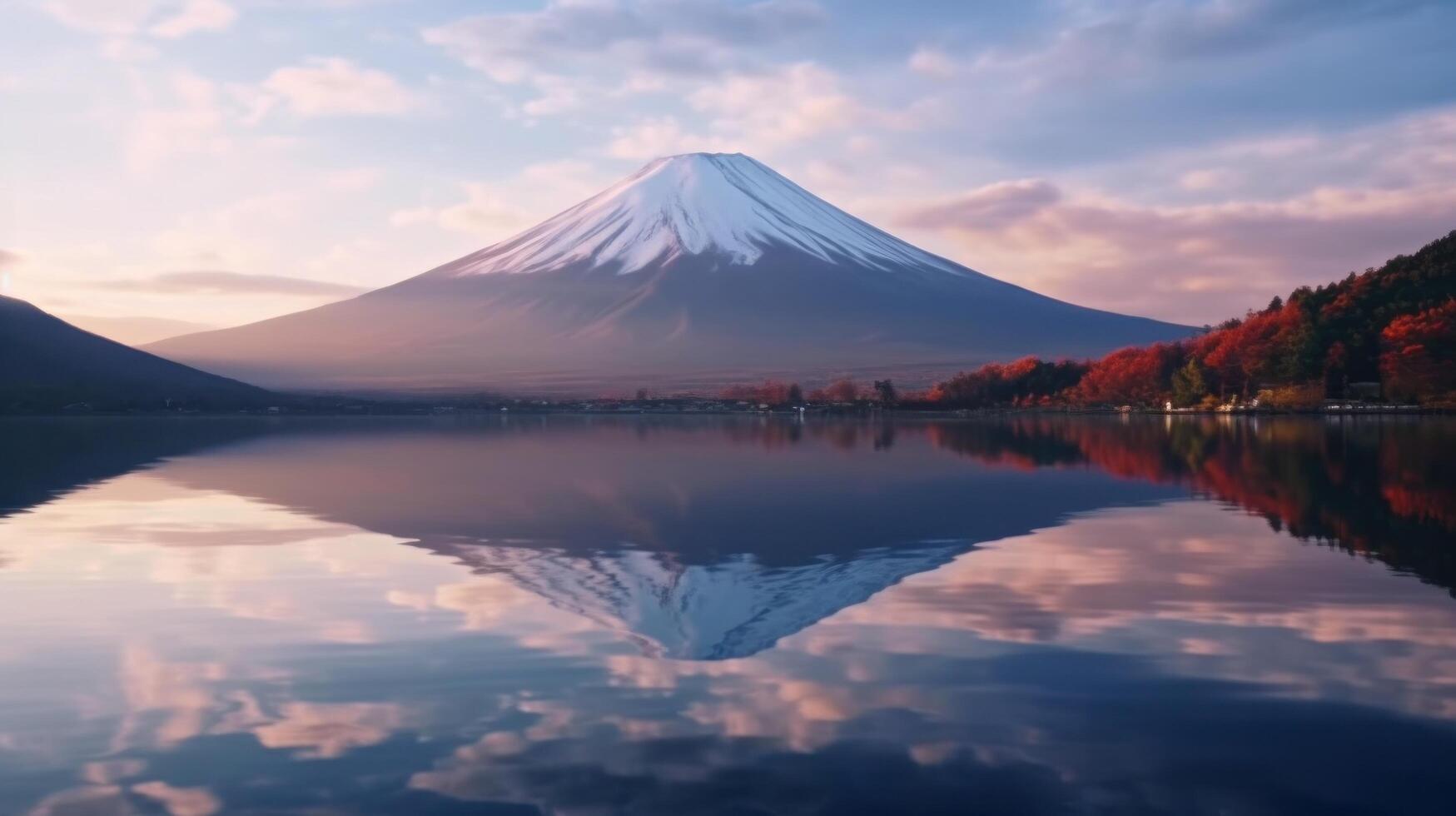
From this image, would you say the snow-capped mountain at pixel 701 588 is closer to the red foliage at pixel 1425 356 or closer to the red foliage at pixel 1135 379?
the red foliage at pixel 1425 356

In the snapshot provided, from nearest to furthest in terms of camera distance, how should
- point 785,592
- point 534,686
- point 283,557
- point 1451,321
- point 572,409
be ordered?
point 534,686
point 785,592
point 283,557
point 1451,321
point 572,409

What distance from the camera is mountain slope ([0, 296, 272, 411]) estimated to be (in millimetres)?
109500

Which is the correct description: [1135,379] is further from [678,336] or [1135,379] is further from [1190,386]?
[678,336]

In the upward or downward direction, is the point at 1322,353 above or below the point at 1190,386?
above

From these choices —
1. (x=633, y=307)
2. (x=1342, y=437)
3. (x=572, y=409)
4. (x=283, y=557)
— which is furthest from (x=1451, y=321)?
(x=633, y=307)

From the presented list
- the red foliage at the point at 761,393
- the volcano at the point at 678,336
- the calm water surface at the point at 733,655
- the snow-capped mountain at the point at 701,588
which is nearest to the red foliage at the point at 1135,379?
the red foliage at the point at 761,393

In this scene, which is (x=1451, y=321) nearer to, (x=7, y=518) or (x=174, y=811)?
(x=7, y=518)

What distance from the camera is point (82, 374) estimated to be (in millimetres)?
128625

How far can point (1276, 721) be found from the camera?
7.47 metres

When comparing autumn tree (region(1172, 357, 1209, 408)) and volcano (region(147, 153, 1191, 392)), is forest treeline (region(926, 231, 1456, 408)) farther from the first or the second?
volcano (region(147, 153, 1191, 392))

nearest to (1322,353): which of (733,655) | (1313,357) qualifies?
(1313,357)

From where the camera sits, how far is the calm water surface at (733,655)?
653cm

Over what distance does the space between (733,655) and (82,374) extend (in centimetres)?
13623

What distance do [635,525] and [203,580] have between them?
6.11 meters
